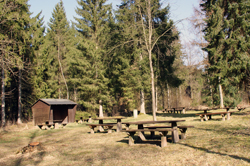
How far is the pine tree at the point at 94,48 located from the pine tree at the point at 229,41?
13573 millimetres

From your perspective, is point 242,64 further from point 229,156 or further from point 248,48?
point 229,156

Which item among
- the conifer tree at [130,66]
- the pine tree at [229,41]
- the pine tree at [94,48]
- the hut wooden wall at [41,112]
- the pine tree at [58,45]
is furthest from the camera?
the pine tree at [58,45]

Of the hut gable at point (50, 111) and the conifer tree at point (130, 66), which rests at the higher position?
the conifer tree at point (130, 66)

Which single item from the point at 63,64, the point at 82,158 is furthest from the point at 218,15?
the point at 63,64

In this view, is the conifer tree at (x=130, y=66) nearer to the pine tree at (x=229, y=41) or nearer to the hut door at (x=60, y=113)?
the hut door at (x=60, y=113)

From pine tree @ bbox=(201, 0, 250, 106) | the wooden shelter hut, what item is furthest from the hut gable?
pine tree @ bbox=(201, 0, 250, 106)

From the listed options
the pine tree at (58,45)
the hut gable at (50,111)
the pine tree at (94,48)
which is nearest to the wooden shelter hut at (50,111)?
the hut gable at (50,111)

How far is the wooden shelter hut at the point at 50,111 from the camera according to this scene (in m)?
18.5

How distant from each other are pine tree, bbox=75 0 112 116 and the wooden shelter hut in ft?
16.0

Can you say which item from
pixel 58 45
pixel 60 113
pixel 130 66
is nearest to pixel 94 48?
pixel 130 66

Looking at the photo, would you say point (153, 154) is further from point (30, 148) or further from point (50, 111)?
point (50, 111)

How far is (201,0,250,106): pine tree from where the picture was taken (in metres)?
13.9

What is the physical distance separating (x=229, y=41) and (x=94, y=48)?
16888 mm

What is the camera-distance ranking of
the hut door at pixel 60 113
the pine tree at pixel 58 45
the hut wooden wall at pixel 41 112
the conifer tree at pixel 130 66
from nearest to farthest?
the hut wooden wall at pixel 41 112
the hut door at pixel 60 113
the conifer tree at pixel 130 66
the pine tree at pixel 58 45
